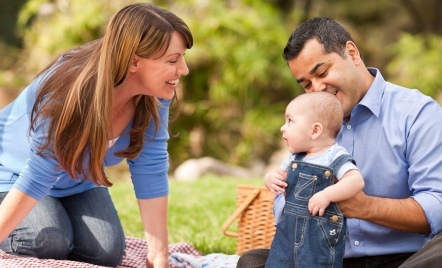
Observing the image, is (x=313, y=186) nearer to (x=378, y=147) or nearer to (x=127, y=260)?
(x=378, y=147)

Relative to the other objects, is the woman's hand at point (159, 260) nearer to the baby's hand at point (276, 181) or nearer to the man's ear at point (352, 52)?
the baby's hand at point (276, 181)

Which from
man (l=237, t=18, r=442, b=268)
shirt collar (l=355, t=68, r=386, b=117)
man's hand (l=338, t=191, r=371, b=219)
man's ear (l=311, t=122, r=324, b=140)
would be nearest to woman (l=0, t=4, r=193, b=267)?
man (l=237, t=18, r=442, b=268)

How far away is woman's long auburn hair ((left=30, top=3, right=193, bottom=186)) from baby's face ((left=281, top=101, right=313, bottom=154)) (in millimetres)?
660

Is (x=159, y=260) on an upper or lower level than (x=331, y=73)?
lower

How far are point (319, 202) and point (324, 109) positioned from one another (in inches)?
14.3

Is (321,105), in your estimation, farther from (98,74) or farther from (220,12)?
(220,12)

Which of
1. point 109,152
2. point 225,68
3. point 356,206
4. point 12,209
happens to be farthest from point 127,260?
point 225,68

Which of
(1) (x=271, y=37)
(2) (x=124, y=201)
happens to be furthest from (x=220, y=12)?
(2) (x=124, y=201)

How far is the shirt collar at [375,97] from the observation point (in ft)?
7.73

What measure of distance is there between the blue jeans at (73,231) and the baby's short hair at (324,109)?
1.43 meters

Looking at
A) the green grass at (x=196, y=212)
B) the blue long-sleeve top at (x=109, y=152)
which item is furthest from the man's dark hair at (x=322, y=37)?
the green grass at (x=196, y=212)

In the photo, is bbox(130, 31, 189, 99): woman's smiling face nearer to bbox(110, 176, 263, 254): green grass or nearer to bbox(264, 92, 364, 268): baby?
bbox(264, 92, 364, 268): baby

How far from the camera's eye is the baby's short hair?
7.00ft

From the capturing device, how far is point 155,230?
112 inches
